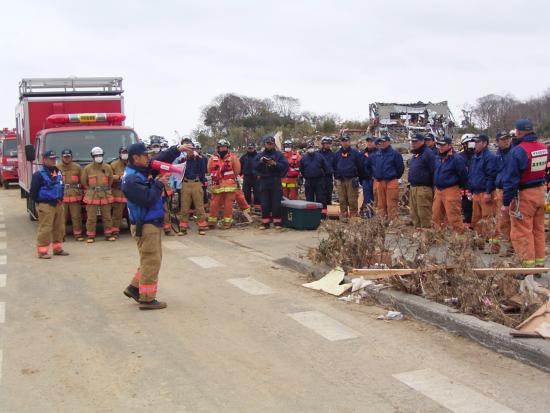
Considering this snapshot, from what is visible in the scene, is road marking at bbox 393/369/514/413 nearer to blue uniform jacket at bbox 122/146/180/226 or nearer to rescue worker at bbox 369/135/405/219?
blue uniform jacket at bbox 122/146/180/226

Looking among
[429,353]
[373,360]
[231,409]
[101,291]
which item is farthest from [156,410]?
[101,291]

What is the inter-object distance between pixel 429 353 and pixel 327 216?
8931 millimetres

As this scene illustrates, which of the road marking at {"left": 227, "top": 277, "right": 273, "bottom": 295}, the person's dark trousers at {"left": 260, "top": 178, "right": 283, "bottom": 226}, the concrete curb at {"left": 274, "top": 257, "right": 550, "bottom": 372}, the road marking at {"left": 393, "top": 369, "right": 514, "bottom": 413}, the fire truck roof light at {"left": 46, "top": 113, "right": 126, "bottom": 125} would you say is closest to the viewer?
the road marking at {"left": 393, "top": 369, "right": 514, "bottom": 413}

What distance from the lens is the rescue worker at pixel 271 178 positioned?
13.0 meters

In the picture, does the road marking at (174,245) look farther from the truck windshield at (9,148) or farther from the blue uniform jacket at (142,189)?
the truck windshield at (9,148)

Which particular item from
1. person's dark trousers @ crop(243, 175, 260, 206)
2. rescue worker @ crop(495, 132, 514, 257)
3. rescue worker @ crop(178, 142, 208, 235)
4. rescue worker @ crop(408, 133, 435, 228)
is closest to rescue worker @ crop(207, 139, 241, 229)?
rescue worker @ crop(178, 142, 208, 235)

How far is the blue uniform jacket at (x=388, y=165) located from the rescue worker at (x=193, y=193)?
3.66 metres

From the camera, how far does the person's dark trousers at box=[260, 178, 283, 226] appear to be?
13.2m

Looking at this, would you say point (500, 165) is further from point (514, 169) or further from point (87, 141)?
point (87, 141)

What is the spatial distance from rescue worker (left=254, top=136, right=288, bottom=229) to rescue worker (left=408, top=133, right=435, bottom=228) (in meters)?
3.02

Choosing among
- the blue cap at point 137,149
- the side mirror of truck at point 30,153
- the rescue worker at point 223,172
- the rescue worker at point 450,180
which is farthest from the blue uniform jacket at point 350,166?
the blue cap at point 137,149

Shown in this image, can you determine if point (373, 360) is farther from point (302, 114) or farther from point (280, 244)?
point (302, 114)

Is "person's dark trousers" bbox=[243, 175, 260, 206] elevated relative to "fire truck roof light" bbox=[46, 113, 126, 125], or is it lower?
lower

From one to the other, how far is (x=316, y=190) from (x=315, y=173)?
42cm
